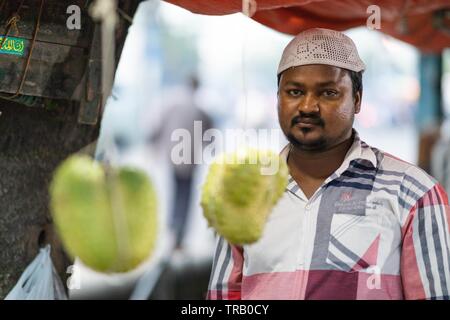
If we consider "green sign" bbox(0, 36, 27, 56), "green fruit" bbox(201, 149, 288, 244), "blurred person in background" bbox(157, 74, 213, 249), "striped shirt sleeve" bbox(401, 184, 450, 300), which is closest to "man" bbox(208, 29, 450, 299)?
"striped shirt sleeve" bbox(401, 184, 450, 300)

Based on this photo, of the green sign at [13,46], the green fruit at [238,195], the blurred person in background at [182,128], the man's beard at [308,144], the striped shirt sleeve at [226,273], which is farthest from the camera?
the blurred person in background at [182,128]

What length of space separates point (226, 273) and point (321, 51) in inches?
36.5

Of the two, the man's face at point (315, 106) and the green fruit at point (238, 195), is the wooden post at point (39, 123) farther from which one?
the green fruit at point (238, 195)

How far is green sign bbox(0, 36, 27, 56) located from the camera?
2.68 meters

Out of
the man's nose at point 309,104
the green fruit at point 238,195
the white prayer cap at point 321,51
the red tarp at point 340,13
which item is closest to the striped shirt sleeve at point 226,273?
the man's nose at point 309,104

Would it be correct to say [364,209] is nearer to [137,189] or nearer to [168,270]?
[137,189]

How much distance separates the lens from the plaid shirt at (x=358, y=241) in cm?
273

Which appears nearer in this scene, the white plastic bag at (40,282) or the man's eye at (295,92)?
the man's eye at (295,92)

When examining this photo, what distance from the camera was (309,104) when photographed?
2744 mm

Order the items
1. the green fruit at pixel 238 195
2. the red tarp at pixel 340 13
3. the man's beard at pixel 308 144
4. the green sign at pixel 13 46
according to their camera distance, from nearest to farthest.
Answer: the green fruit at pixel 238 195 → the green sign at pixel 13 46 → the man's beard at pixel 308 144 → the red tarp at pixel 340 13

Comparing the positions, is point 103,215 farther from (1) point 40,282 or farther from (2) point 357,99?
(2) point 357,99

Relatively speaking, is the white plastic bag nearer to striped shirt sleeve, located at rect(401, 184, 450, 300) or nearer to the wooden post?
the wooden post

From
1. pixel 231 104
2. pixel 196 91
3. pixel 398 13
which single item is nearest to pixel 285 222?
pixel 398 13

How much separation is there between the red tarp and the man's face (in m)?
0.47
